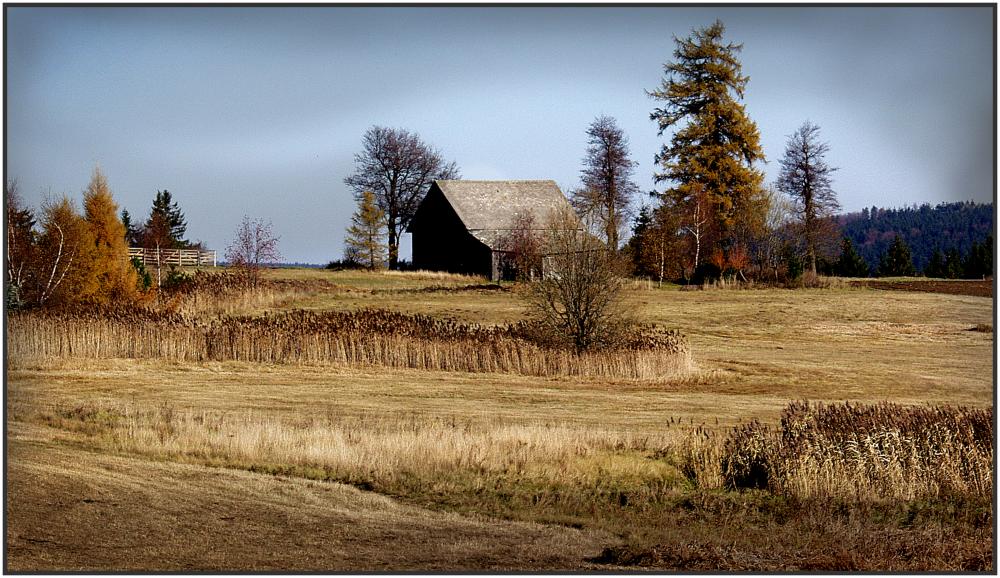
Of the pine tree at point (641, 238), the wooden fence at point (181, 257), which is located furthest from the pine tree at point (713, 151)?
the wooden fence at point (181, 257)

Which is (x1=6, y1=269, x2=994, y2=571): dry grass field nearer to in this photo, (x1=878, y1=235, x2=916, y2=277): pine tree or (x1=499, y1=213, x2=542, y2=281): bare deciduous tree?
(x1=499, y1=213, x2=542, y2=281): bare deciduous tree

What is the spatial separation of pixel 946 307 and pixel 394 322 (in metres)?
18.8

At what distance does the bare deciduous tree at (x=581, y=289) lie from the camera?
2405cm

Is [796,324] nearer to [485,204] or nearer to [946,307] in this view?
[946,307]

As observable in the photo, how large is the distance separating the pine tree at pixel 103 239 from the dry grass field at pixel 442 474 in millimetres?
1642

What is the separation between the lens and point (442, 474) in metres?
12.5

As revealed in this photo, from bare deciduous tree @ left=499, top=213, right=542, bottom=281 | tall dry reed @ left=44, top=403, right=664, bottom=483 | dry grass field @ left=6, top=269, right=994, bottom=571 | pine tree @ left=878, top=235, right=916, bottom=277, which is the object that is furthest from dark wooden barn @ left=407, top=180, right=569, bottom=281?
tall dry reed @ left=44, top=403, right=664, bottom=483

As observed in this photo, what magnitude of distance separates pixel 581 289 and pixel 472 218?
78.9 feet

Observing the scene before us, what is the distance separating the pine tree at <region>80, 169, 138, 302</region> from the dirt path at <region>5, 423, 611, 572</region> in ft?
37.0

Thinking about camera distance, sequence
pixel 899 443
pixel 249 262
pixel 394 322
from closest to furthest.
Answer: pixel 899 443, pixel 394 322, pixel 249 262

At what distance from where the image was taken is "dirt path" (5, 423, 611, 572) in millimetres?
8398

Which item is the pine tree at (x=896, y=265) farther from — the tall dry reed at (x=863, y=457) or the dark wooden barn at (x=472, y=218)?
the tall dry reed at (x=863, y=457)

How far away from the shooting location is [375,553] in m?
8.71

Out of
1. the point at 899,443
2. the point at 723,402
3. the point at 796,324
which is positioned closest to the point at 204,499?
the point at 899,443
